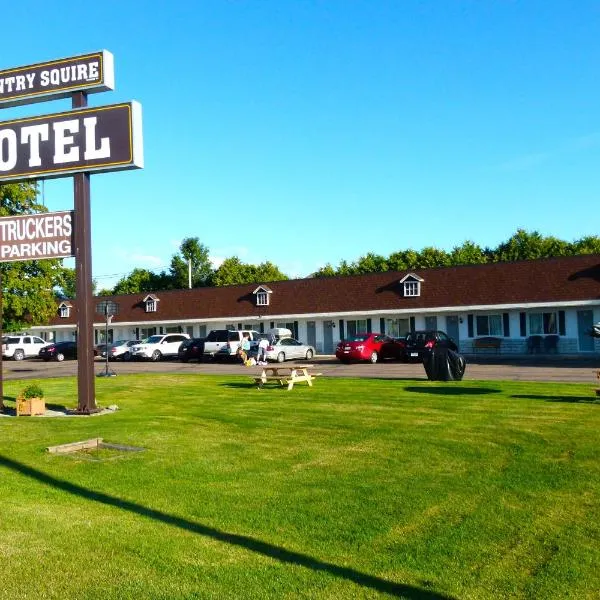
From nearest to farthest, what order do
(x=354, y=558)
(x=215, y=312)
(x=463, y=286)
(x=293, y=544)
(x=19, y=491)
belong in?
1. (x=354, y=558)
2. (x=293, y=544)
3. (x=19, y=491)
4. (x=463, y=286)
5. (x=215, y=312)

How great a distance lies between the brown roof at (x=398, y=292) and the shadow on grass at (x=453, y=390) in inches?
881

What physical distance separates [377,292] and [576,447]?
3613 centimetres

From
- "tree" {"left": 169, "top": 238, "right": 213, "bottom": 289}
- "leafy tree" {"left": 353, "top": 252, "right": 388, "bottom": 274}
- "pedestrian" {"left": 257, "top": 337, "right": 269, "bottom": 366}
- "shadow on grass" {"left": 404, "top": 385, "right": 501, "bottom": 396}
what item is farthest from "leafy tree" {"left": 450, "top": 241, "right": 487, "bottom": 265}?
"shadow on grass" {"left": 404, "top": 385, "right": 501, "bottom": 396}

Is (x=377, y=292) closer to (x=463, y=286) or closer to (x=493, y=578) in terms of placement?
(x=463, y=286)

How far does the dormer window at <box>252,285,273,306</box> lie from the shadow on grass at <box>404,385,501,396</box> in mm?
30652

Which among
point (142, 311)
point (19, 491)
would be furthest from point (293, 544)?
point (142, 311)

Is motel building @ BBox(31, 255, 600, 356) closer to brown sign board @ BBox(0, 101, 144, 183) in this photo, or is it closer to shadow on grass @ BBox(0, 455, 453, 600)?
brown sign board @ BBox(0, 101, 144, 183)

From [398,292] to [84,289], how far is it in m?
31.7

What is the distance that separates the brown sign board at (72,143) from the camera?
15898 mm

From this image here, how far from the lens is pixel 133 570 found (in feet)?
18.4

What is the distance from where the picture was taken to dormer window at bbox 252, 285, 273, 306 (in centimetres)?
5036

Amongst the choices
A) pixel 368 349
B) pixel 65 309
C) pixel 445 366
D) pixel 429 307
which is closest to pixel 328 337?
pixel 429 307

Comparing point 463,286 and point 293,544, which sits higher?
point 463,286

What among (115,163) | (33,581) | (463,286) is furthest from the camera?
(463,286)
